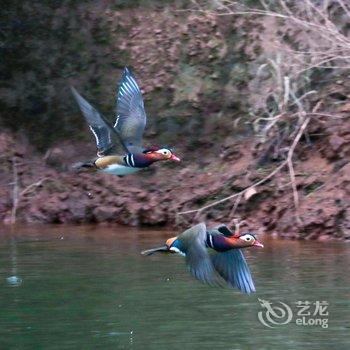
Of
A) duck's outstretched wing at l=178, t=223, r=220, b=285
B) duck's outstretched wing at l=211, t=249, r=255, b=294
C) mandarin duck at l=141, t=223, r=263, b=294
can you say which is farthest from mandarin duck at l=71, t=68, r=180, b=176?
duck's outstretched wing at l=178, t=223, r=220, b=285

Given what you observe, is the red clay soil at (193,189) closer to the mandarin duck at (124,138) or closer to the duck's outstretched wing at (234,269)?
the mandarin duck at (124,138)

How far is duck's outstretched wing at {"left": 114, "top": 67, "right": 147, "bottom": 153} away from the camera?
11008mm

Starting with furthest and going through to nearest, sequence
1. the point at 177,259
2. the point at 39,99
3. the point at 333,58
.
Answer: the point at 39,99 < the point at 333,58 < the point at 177,259

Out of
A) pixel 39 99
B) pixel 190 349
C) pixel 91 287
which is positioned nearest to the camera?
pixel 190 349

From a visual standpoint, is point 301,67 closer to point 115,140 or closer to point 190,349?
point 115,140

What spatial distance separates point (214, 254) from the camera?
9531mm

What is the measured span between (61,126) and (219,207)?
3.12m

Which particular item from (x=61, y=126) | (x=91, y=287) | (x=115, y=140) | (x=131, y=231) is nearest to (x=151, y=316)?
(x=91, y=287)

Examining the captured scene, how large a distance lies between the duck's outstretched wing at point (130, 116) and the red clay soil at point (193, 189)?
9.52 feet

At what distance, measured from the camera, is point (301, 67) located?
575 inches

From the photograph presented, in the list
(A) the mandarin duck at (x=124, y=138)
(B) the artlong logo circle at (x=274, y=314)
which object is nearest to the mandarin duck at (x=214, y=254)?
(B) the artlong logo circle at (x=274, y=314)

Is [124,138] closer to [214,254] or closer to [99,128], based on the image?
[99,128]

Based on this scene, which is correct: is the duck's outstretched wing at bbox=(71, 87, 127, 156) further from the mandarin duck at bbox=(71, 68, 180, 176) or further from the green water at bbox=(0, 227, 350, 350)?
the green water at bbox=(0, 227, 350, 350)

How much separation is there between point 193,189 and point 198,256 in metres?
5.93
